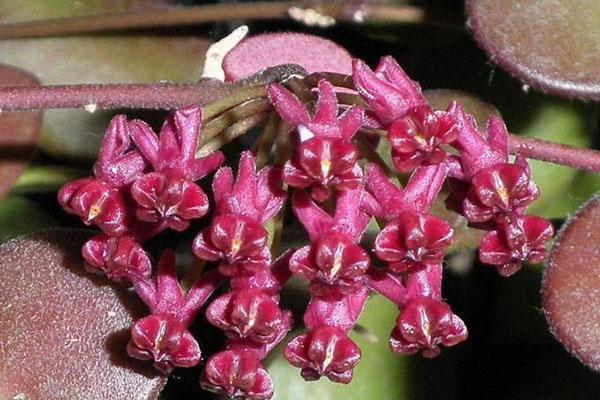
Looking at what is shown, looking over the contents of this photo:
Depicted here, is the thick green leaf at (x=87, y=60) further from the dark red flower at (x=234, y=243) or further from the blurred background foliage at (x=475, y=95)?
the dark red flower at (x=234, y=243)

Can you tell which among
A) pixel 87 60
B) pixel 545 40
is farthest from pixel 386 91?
pixel 87 60

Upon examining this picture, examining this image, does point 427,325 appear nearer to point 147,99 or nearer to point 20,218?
point 147,99

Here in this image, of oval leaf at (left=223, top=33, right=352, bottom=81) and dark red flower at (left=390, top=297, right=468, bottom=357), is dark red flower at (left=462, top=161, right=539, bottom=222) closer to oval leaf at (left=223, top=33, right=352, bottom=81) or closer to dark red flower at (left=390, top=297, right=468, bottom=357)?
dark red flower at (left=390, top=297, right=468, bottom=357)

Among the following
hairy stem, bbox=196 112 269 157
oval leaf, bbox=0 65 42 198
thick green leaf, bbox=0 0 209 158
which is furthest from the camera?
thick green leaf, bbox=0 0 209 158

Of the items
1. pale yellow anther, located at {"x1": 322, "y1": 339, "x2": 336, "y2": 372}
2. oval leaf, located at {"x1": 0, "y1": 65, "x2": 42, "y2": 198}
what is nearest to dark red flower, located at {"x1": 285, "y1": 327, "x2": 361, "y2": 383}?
pale yellow anther, located at {"x1": 322, "y1": 339, "x2": 336, "y2": 372}

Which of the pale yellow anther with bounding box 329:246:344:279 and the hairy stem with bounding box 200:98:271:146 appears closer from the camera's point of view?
the pale yellow anther with bounding box 329:246:344:279
